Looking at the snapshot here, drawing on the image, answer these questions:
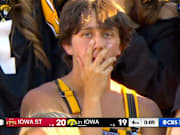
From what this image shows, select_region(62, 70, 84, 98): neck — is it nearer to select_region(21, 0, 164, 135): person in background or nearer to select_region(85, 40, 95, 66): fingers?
select_region(21, 0, 164, 135): person in background

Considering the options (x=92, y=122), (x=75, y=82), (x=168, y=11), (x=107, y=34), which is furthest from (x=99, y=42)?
(x=168, y=11)

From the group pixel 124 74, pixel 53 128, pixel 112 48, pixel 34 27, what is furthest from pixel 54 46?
pixel 53 128

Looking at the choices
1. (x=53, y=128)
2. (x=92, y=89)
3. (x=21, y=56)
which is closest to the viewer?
(x=53, y=128)

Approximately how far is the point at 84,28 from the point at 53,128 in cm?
41

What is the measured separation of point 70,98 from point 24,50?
470 millimetres

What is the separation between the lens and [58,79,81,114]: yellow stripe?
176 centimetres

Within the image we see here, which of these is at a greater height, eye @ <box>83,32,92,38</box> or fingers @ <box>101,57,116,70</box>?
eye @ <box>83,32,92,38</box>

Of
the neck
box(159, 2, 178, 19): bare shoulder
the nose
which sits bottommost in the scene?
the neck

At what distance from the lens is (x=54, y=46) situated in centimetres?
223

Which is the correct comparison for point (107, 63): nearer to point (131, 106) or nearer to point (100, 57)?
point (100, 57)

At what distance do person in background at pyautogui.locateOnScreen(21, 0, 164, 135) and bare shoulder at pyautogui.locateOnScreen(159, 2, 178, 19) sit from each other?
0.42 m

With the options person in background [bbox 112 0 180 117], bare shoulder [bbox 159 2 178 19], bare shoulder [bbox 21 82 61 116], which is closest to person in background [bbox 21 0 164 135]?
bare shoulder [bbox 21 82 61 116]

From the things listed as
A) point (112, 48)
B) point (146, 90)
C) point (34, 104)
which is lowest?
point (146, 90)

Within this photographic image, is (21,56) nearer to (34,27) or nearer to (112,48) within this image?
(34,27)
